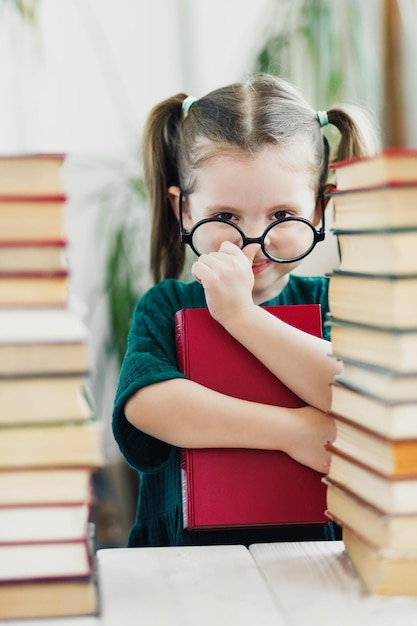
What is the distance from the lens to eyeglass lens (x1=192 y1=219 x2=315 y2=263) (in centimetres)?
107

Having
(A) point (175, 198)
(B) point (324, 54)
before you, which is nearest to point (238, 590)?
(A) point (175, 198)

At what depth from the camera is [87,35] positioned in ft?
8.46

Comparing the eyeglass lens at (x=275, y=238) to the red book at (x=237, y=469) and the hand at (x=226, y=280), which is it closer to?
the hand at (x=226, y=280)

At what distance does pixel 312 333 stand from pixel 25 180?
0.41 meters

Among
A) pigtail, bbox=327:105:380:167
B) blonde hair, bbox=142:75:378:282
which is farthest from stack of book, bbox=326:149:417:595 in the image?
pigtail, bbox=327:105:380:167

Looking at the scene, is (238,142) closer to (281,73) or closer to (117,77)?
(281,73)

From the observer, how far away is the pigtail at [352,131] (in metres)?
1.23

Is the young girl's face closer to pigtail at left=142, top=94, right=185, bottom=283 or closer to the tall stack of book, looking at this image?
pigtail at left=142, top=94, right=185, bottom=283

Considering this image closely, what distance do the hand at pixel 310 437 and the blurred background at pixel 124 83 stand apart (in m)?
1.49

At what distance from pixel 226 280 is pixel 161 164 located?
0.44 m

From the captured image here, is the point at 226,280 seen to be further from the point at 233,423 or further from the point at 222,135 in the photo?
the point at 222,135

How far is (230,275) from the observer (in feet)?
3.03

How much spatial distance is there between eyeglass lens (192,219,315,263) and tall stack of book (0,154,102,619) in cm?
49

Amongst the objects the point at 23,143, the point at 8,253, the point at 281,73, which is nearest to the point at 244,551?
the point at 8,253
